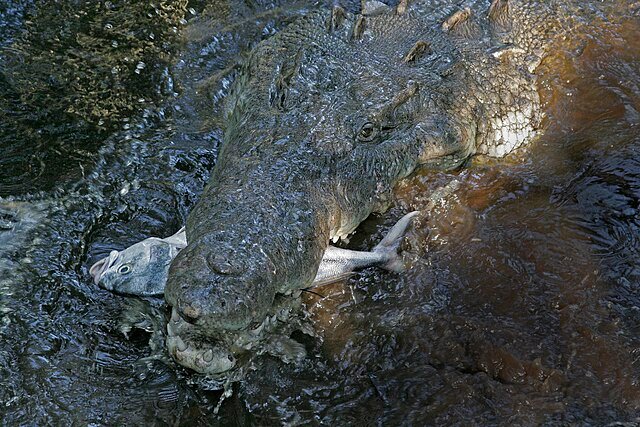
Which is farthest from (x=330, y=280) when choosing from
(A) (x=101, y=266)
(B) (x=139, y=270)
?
(A) (x=101, y=266)

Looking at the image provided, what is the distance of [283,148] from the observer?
3613 millimetres

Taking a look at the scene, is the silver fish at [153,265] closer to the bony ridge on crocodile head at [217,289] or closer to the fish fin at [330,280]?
the fish fin at [330,280]

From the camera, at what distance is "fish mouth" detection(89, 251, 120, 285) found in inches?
133

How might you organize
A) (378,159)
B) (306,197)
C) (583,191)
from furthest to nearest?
(583,191) → (378,159) → (306,197)

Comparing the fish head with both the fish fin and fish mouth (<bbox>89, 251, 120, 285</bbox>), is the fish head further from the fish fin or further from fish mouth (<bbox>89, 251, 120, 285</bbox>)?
the fish fin

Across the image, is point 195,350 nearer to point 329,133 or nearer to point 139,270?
point 139,270

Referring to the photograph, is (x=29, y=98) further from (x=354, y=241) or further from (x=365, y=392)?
(x=365, y=392)

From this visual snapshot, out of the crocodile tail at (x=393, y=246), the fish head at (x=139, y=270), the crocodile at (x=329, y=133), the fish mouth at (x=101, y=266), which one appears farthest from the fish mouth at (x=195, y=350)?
the crocodile tail at (x=393, y=246)

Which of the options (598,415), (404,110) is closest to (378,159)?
(404,110)

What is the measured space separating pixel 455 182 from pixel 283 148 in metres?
1.18

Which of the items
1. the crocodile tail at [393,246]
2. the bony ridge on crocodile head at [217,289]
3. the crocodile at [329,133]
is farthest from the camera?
the crocodile tail at [393,246]

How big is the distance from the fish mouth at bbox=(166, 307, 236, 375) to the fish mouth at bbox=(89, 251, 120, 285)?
49cm

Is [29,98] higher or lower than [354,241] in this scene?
higher

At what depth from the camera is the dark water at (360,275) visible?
3.14 meters
